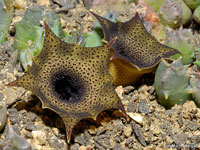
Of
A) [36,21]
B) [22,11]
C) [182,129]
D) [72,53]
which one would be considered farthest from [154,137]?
[22,11]

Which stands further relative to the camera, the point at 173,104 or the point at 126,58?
the point at 173,104

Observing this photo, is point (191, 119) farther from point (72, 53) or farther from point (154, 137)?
point (72, 53)

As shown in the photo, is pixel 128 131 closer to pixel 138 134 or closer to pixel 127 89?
pixel 138 134

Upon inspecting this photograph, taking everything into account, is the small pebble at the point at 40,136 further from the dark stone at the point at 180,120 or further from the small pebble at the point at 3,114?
the dark stone at the point at 180,120

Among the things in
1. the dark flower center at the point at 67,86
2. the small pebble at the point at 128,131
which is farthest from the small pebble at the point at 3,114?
the small pebble at the point at 128,131

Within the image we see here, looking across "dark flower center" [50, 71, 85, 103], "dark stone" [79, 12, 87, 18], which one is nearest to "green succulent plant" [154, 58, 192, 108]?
"dark flower center" [50, 71, 85, 103]

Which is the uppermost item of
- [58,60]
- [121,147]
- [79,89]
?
[58,60]

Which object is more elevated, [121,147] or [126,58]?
[126,58]
